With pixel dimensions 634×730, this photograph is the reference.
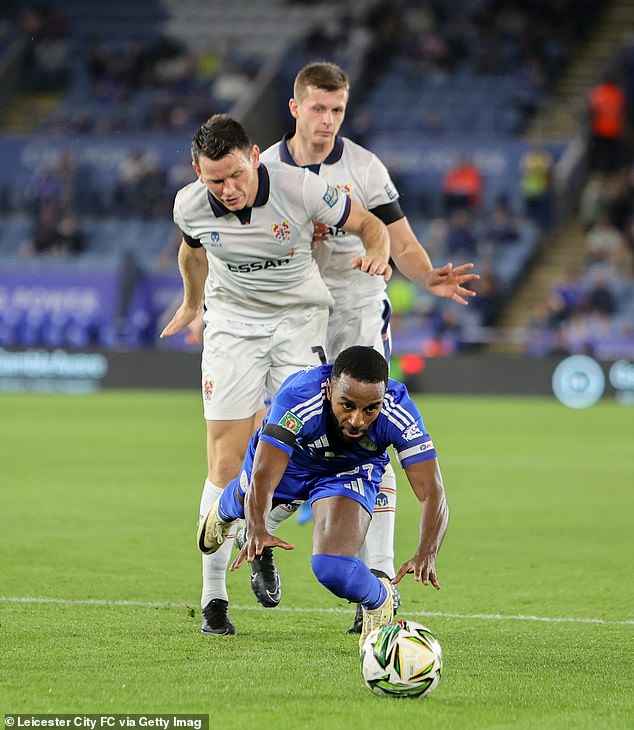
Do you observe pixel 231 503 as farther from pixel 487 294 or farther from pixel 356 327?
pixel 487 294

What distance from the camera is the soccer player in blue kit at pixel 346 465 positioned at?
18.1ft

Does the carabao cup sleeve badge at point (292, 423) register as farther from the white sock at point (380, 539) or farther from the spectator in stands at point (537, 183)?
the spectator in stands at point (537, 183)

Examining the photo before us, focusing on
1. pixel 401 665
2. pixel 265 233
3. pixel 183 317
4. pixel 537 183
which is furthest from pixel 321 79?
pixel 537 183

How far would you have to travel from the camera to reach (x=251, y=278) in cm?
690

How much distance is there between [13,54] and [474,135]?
11529 millimetres

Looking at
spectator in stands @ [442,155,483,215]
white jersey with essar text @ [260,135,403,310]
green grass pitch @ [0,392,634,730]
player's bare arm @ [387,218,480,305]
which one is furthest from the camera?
spectator in stands @ [442,155,483,215]

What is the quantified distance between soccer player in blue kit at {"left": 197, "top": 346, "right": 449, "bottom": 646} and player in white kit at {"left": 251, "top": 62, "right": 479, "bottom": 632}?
831 mm

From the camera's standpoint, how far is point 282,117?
102 ft

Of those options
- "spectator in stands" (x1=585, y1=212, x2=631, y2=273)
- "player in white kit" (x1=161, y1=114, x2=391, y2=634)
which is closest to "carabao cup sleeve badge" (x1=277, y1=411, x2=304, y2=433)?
"player in white kit" (x1=161, y1=114, x2=391, y2=634)

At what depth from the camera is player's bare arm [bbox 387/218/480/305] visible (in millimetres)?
6766

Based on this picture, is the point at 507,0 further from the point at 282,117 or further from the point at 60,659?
the point at 60,659

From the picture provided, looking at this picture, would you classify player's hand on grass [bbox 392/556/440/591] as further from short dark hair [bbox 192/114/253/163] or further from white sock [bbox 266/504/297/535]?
short dark hair [bbox 192/114/253/163]

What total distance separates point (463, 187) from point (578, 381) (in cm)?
551

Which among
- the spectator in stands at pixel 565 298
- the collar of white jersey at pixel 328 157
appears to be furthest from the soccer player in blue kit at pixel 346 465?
the spectator in stands at pixel 565 298
